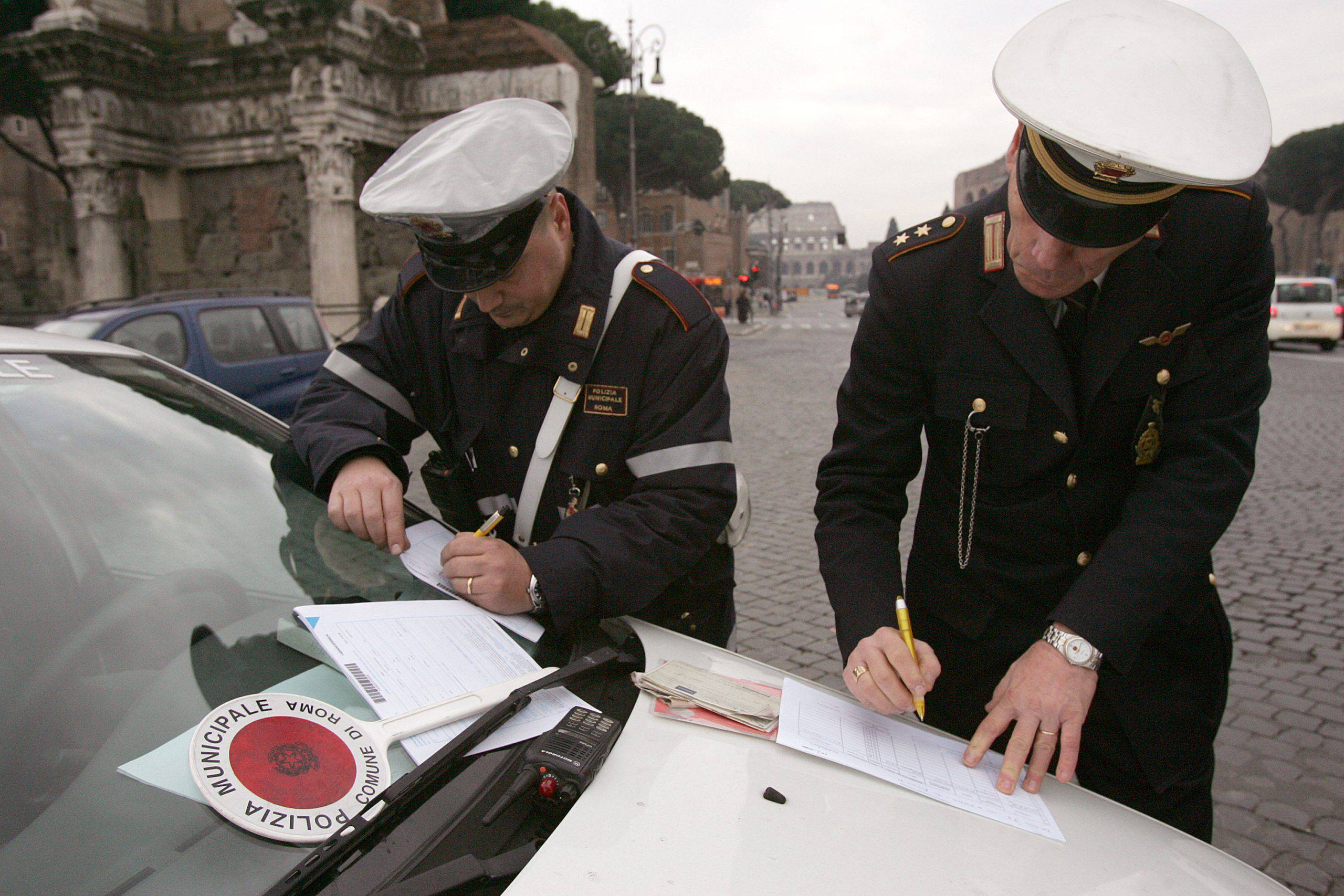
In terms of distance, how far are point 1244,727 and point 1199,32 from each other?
2908 millimetres

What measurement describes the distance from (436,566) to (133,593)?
1.65 ft

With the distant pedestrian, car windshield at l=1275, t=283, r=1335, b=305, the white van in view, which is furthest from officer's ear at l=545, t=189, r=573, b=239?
the distant pedestrian

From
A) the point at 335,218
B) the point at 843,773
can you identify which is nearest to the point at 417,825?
the point at 843,773

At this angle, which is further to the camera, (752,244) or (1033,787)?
(752,244)

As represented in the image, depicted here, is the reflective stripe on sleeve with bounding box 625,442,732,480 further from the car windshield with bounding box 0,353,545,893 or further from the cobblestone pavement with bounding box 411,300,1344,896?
A: the cobblestone pavement with bounding box 411,300,1344,896

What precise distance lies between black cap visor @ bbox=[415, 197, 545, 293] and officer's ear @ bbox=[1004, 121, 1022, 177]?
0.87m

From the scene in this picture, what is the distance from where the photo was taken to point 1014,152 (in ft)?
4.50

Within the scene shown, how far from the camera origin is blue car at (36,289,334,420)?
716 cm

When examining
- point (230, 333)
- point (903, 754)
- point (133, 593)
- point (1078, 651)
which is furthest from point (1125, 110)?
point (230, 333)

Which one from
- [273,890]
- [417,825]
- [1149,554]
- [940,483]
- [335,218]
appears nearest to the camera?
[273,890]

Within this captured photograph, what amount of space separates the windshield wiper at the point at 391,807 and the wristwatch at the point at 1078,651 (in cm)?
75

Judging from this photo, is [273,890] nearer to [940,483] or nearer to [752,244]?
[940,483]

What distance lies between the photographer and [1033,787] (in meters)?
1.25

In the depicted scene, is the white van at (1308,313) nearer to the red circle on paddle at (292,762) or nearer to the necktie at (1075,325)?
the necktie at (1075,325)
